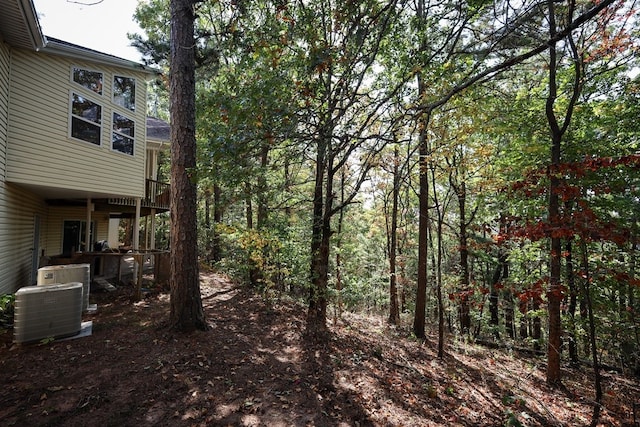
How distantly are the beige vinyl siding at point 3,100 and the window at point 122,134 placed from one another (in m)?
2.59

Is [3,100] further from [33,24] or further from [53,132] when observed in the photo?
[33,24]

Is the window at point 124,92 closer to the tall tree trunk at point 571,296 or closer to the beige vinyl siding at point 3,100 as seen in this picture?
the beige vinyl siding at point 3,100

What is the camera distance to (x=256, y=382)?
4.05 meters

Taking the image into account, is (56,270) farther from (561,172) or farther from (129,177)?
(561,172)

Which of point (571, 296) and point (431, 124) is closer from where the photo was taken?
point (431, 124)

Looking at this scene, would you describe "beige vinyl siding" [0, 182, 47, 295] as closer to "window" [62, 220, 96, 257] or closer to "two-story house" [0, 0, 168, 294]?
"two-story house" [0, 0, 168, 294]

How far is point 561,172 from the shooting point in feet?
16.1

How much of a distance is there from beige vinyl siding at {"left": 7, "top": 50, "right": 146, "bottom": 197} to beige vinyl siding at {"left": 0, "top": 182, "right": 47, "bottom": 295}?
78cm

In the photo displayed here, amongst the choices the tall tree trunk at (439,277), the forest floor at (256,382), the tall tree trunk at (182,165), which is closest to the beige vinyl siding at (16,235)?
the forest floor at (256,382)

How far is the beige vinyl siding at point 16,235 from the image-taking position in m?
6.59

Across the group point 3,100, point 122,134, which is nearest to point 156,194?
point 122,134

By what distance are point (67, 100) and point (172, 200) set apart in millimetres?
5480

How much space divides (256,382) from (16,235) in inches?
317

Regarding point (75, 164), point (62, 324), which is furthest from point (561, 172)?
point (75, 164)
